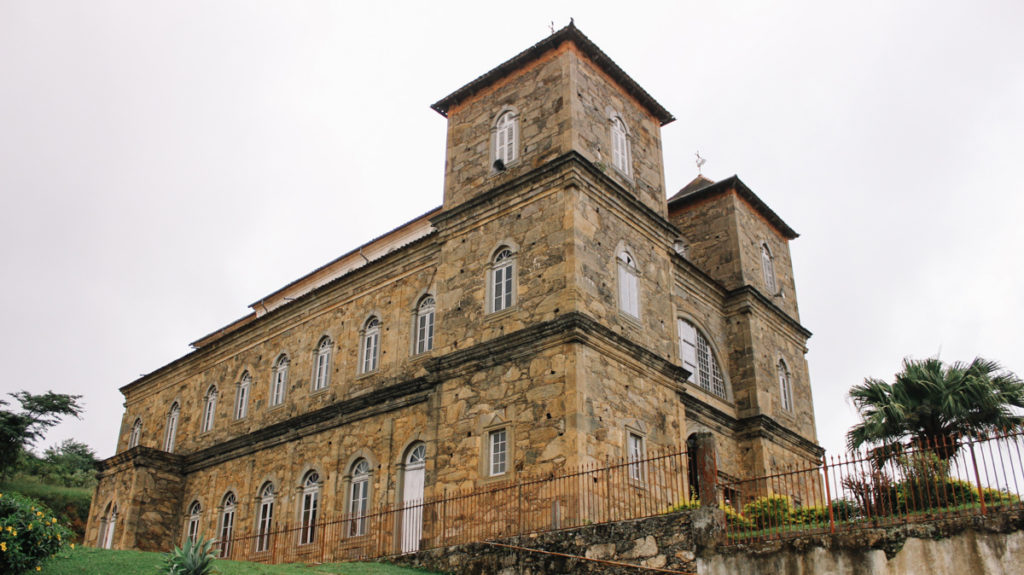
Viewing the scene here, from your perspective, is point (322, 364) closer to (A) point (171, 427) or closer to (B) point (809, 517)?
(A) point (171, 427)

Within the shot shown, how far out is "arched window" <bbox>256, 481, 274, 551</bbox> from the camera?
80.8 feet

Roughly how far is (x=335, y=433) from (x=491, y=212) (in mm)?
7737

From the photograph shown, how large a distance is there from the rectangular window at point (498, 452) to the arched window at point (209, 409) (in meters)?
14.8

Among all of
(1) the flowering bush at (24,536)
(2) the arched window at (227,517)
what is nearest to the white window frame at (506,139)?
(1) the flowering bush at (24,536)

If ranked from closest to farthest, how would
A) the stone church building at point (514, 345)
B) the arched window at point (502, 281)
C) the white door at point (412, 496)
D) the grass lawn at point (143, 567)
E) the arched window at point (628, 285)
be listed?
the grass lawn at point (143, 567) → the stone church building at point (514, 345) → the white door at point (412, 496) → the arched window at point (502, 281) → the arched window at point (628, 285)

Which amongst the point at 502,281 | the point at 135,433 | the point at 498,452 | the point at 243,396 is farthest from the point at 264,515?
the point at 135,433

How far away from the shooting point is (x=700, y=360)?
23906mm

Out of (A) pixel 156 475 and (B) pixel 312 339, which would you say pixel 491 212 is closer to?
(B) pixel 312 339

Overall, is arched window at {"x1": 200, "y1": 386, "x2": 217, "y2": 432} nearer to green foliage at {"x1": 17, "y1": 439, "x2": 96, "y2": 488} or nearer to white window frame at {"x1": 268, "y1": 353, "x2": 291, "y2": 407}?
white window frame at {"x1": 268, "y1": 353, "x2": 291, "y2": 407}

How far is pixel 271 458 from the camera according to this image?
2577 centimetres

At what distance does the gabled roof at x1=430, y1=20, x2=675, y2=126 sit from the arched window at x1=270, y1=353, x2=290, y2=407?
9424mm

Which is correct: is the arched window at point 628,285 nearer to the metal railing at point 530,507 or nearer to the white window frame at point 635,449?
the white window frame at point 635,449

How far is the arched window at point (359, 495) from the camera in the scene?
21.9 metres

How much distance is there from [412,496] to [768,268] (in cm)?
1330
